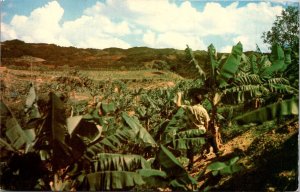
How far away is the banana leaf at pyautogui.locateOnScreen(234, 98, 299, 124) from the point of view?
4.51 m

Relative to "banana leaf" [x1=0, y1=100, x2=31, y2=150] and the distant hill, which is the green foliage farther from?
the distant hill

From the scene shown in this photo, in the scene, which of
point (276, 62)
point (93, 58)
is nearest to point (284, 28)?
point (276, 62)

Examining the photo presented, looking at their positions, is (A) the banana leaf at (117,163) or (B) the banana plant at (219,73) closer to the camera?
(A) the banana leaf at (117,163)

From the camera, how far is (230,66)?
6832mm

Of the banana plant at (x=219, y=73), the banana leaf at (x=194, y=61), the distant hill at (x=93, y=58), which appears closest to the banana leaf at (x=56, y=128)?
the banana plant at (x=219, y=73)

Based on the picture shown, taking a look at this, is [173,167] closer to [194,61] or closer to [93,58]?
[194,61]

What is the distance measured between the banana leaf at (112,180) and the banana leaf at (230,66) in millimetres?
2779

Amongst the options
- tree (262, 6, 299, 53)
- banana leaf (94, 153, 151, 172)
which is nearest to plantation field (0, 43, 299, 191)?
banana leaf (94, 153, 151, 172)

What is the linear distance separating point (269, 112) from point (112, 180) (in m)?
2.40

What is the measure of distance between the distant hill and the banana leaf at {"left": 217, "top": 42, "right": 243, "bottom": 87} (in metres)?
27.9

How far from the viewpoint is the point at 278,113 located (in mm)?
4629

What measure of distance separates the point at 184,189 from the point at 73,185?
171cm

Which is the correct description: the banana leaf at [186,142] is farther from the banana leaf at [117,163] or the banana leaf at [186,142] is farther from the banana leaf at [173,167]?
the banana leaf at [173,167]

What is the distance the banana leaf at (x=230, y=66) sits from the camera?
6832 mm
